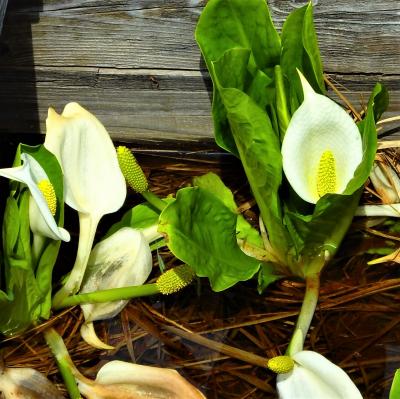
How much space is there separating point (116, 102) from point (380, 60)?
1.36 feet

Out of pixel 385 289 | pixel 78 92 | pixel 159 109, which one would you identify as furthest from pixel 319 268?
pixel 78 92

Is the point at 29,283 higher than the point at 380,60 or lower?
lower

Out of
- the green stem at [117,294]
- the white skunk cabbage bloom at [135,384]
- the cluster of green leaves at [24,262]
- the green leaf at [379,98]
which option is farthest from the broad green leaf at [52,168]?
the green leaf at [379,98]

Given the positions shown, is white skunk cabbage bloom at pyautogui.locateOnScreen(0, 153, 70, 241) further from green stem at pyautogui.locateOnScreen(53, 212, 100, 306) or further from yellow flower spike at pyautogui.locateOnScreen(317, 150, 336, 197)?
yellow flower spike at pyautogui.locateOnScreen(317, 150, 336, 197)

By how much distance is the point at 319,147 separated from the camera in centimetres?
99

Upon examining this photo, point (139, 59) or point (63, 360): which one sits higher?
point (139, 59)

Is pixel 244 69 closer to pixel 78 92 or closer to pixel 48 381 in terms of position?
pixel 78 92

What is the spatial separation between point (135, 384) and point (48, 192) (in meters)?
0.29

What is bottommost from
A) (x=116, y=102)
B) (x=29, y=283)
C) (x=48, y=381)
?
(x=48, y=381)

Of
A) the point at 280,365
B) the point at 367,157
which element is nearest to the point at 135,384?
the point at 280,365

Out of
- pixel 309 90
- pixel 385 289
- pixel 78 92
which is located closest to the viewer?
pixel 309 90

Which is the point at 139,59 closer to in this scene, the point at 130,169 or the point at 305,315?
the point at 130,169

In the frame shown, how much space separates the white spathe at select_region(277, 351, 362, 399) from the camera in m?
0.90

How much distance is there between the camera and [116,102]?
1146 mm
